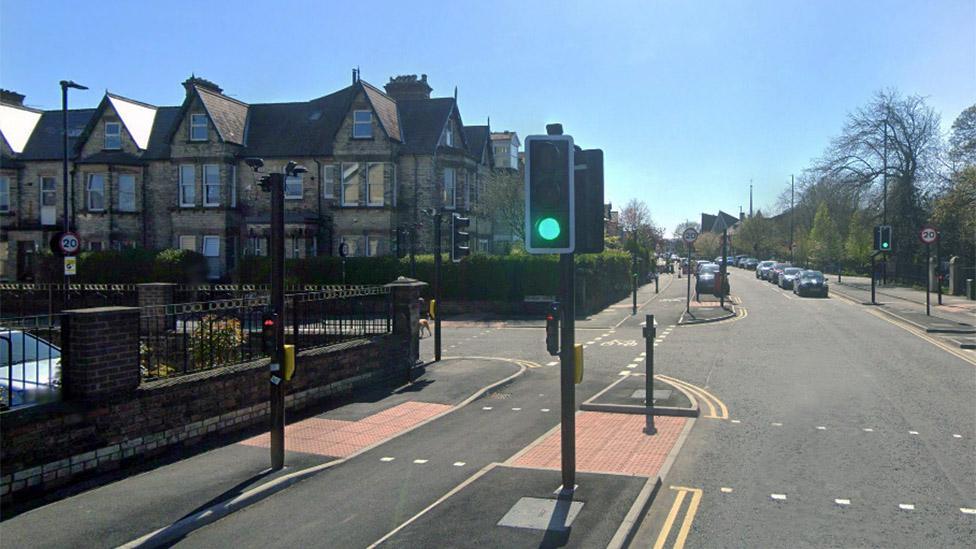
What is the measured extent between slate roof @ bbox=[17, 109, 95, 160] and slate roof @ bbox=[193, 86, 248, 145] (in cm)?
798

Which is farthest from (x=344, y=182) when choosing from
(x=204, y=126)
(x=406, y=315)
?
(x=406, y=315)

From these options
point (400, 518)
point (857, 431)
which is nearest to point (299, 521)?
point (400, 518)

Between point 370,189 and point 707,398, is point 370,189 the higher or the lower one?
the higher one

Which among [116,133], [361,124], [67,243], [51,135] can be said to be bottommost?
[67,243]

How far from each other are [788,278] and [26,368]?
4755cm

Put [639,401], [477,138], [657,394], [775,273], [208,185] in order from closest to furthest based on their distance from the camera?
[639,401] < [657,394] < [208,185] < [477,138] < [775,273]

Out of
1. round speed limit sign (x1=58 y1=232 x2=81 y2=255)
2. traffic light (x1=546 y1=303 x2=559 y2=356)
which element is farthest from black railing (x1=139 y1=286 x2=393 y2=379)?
round speed limit sign (x1=58 y1=232 x2=81 y2=255)

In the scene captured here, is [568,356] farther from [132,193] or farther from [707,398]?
[132,193]

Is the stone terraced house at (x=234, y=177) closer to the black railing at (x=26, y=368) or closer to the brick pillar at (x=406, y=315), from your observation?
the brick pillar at (x=406, y=315)

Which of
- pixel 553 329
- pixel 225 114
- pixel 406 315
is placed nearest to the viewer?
pixel 553 329

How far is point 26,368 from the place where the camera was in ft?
29.7

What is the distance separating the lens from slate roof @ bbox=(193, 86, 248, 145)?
1463 inches

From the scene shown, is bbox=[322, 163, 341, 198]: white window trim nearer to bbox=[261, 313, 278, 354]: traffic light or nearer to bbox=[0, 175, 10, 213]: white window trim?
bbox=[0, 175, 10, 213]: white window trim

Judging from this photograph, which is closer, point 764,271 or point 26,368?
point 26,368
